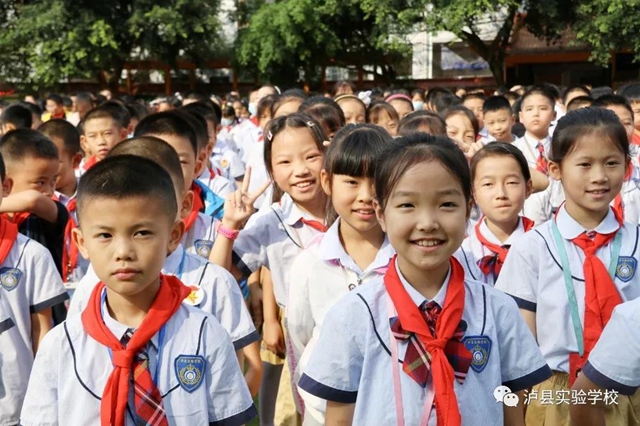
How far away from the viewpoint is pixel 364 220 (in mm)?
2674

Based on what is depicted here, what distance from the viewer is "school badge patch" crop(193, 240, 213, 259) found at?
10.5 feet

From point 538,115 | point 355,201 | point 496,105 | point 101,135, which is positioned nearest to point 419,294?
point 355,201

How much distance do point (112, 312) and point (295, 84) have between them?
84.3 feet

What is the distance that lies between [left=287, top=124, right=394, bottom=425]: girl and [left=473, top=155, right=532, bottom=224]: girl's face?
768 millimetres

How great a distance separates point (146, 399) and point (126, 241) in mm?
372

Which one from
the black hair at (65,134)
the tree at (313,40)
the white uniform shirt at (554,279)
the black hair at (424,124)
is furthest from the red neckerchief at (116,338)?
the tree at (313,40)

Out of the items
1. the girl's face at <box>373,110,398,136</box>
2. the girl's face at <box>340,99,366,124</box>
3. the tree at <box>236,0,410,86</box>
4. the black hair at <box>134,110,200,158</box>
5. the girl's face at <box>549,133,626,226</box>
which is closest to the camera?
the girl's face at <box>549,133,626,226</box>

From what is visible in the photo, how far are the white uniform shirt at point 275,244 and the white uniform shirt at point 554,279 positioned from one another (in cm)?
84

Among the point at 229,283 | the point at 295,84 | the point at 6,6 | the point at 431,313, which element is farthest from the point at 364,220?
the point at 6,6

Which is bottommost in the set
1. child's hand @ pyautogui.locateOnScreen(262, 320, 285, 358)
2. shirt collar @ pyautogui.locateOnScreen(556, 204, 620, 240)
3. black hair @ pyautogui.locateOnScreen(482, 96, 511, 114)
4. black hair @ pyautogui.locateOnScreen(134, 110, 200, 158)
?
child's hand @ pyautogui.locateOnScreen(262, 320, 285, 358)

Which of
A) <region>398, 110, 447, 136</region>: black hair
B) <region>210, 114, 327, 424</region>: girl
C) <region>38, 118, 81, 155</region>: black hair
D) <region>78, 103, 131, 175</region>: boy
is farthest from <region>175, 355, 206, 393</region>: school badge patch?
<region>78, 103, 131, 175</region>: boy

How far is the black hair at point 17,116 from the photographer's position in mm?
6709

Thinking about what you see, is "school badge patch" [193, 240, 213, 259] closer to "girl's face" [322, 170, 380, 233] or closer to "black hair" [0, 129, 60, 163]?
"girl's face" [322, 170, 380, 233]

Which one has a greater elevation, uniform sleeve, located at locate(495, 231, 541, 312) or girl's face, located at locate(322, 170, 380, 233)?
girl's face, located at locate(322, 170, 380, 233)
